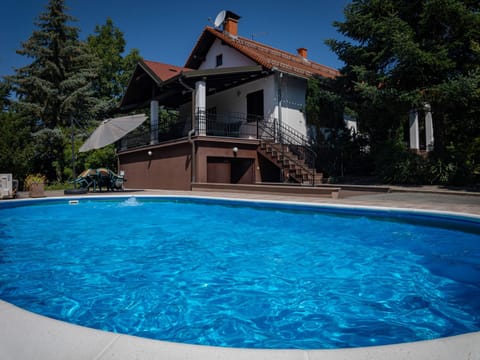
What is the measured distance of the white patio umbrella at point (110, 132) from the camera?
12.2 m

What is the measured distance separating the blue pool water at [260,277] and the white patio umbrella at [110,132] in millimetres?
5453

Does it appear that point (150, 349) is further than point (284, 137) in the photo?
No

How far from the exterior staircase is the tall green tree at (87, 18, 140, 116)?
56.0ft

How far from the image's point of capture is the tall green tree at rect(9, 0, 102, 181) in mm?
21141

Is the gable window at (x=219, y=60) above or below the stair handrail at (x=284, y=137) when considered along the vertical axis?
above

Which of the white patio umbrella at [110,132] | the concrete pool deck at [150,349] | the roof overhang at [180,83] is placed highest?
the roof overhang at [180,83]

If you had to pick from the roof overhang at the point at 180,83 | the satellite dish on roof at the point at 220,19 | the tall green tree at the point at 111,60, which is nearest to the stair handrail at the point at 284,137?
the roof overhang at the point at 180,83

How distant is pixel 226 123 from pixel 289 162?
4.23m

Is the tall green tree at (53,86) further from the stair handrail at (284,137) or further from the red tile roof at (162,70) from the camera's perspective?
the stair handrail at (284,137)

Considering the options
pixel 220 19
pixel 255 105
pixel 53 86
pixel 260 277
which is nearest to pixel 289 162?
pixel 255 105

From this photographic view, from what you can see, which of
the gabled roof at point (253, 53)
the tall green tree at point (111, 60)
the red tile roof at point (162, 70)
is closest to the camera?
the red tile roof at point (162, 70)

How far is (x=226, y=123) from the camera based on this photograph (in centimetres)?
1544

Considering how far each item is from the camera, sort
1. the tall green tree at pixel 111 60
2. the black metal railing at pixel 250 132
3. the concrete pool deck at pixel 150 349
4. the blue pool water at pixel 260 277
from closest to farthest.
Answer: the concrete pool deck at pixel 150 349 < the blue pool water at pixel 260 277 < the black metal railing at pixel 250 132 < the tall green tree at pixel 111 60

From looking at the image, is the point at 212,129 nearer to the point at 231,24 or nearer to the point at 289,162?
the point at 289,162
